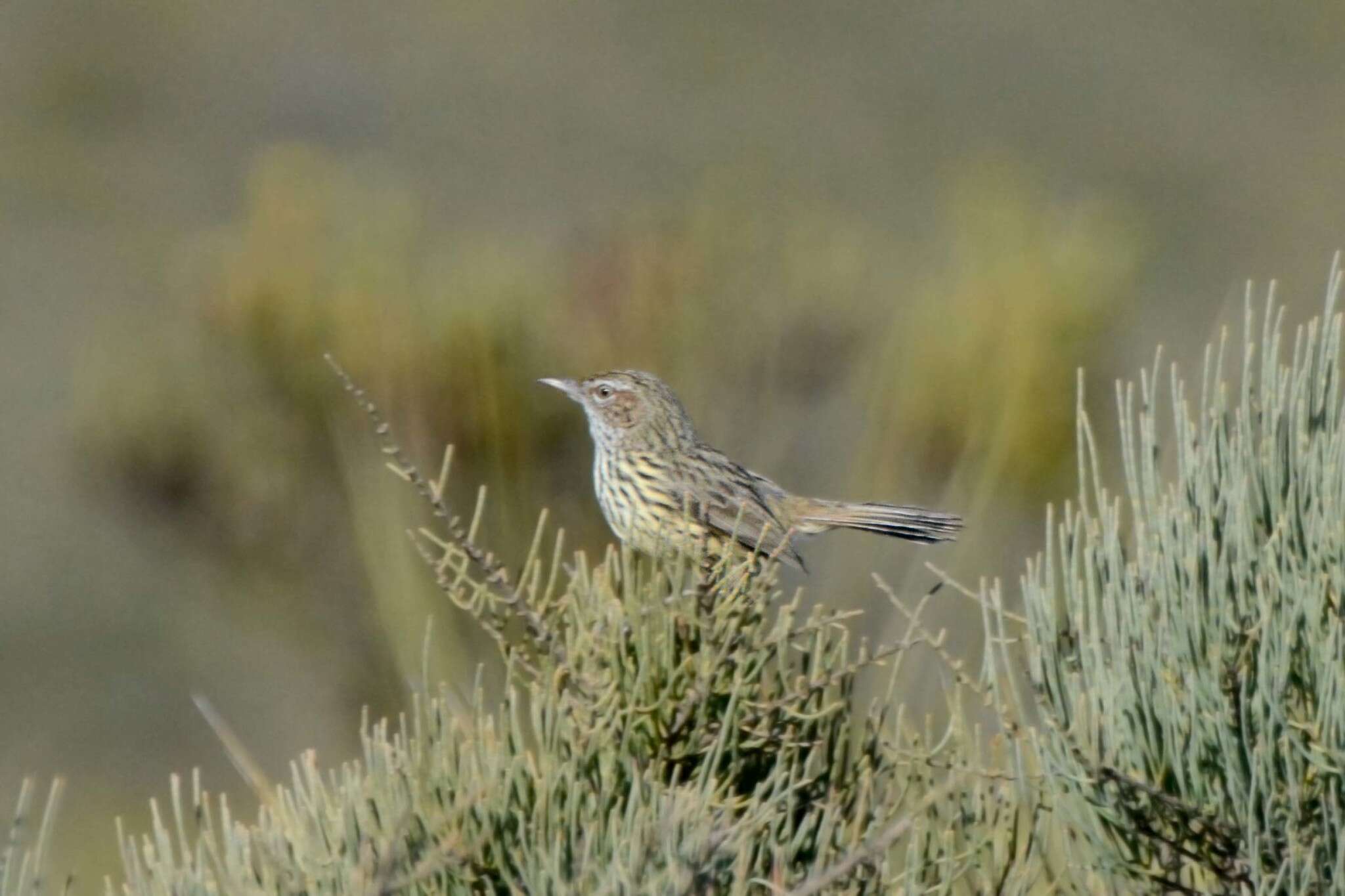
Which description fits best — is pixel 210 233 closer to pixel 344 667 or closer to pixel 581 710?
pixel 344 667

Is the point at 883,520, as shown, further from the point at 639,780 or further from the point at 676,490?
the point at 639,780

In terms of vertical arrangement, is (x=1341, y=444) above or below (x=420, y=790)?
above

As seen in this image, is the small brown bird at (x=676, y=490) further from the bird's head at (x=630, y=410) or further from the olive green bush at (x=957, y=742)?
the olive green bush at (x=957, y=742)

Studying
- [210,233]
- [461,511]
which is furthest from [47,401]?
[461,511]

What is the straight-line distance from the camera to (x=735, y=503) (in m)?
5.03

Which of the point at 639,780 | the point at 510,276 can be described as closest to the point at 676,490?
the point at 510,276

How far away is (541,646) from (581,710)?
15cm

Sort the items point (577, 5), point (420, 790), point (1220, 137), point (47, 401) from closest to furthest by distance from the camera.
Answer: point (420, 790)
point (47, 401)
point (1220, 137)
point (577, 5)

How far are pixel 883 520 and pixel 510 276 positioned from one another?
6.38 feet

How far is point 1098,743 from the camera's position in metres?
2.73

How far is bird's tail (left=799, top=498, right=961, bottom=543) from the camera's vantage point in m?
5.38

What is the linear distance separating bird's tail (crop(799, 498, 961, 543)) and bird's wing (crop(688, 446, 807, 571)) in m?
0.16

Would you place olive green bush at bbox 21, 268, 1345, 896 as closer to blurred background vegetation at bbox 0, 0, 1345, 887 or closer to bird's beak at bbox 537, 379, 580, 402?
blurred background vegetation at bbox 0, 0, 1345, 887

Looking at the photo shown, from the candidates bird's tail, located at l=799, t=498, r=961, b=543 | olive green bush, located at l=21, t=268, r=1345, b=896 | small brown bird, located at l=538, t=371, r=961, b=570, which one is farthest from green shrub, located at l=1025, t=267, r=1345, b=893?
bird's tail, located at l=799, t=498, r=961, b=543
